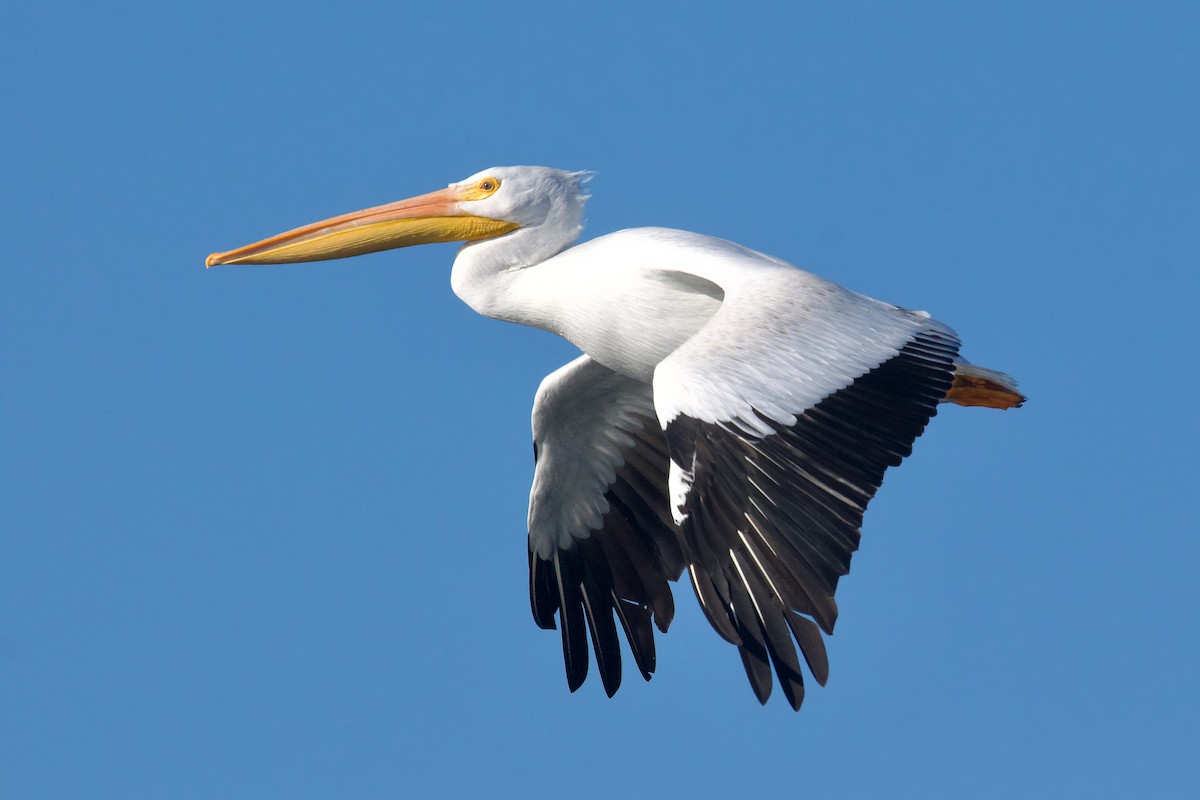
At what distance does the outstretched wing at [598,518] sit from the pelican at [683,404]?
0.01 meters

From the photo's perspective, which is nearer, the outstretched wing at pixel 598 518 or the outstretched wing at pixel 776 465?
the outstretched wing at pixel 776 465

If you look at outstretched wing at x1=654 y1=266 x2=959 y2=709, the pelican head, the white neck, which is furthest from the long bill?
outstretched wing at x1=654 y1=266 x2=959 y2=709

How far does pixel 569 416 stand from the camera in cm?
1096

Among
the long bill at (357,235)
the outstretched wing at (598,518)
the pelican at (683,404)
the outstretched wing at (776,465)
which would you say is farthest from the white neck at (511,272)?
the outstretched wing at (776,465)

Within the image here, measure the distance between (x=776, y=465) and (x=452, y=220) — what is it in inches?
133

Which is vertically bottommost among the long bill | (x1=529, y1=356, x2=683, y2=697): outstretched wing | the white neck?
(x1=529, y1=356, x2=683, y2=697): outstretched wing

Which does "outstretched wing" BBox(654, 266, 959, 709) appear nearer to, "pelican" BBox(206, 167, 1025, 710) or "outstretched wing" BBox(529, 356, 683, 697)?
"pelican" BBox(206, 167, 1025, 710)

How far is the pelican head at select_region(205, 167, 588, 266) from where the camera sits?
1058 cm

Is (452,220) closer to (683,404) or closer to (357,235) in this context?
(357,235)

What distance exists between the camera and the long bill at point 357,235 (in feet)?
35.4

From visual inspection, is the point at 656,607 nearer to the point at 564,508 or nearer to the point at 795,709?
the point at 564,508

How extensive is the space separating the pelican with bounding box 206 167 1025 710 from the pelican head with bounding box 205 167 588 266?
0.04 ft

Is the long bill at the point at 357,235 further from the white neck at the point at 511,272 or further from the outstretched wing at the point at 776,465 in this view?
the outstretched wing at the point at 776,465

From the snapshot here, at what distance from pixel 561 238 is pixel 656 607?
232cm
